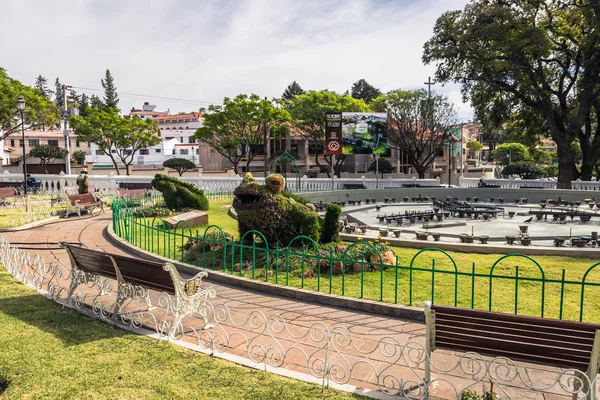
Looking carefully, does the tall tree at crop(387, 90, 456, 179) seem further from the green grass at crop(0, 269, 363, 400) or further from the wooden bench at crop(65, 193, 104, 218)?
the green grass at crop(0, 269, 363, 400)

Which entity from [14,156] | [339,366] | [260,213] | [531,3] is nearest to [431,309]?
[339,366]

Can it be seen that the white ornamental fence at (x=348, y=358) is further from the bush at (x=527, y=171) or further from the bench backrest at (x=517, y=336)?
the bush at (x=527, y=171)

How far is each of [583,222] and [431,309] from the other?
1699cm

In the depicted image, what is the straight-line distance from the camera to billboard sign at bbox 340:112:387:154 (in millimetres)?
38188

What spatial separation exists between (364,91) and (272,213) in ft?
254

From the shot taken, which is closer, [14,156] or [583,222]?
[583,222]

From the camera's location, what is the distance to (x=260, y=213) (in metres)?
9.70

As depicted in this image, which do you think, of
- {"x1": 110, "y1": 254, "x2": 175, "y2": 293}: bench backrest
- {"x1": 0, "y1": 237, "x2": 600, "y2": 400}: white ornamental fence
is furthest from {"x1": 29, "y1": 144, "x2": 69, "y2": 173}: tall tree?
{"x1": 0, "y1": 237, "x2": 600, "y2": 400}: white ornamental fence

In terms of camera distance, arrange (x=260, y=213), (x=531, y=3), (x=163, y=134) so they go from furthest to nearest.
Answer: (x=163, y=134), (x=531, y=3), (x=260, y=213)

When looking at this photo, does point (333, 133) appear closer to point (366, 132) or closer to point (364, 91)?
point (366, 132)

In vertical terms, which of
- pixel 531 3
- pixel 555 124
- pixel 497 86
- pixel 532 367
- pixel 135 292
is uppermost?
pixel 531 3

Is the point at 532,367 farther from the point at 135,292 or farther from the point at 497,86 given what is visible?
the point at 497,86

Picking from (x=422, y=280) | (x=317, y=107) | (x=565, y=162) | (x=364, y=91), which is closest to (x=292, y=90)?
(x=364, y=91)

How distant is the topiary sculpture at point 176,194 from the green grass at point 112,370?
11378 mm
